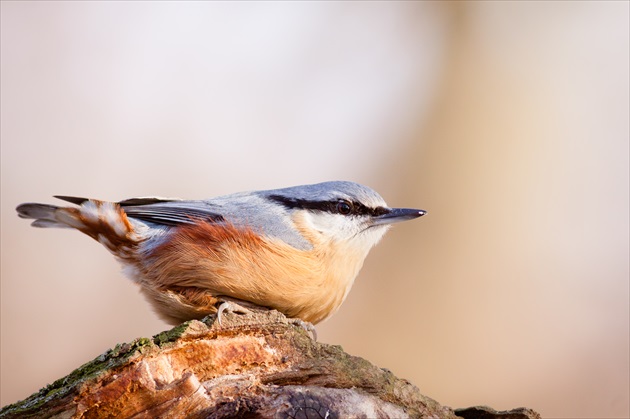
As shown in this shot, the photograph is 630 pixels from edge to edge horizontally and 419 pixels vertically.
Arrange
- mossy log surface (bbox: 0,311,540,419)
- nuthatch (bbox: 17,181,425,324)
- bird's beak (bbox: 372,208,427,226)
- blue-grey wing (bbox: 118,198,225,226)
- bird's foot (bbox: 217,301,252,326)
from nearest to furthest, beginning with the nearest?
mossy log surface (bbox: 0,311,540,419)
bird's foot (bbox: 217,301,252,326)
nuthatch (bbox: 17,181,425,324)
blue-grey wing (bbox: 118,198,225,226)
bird's beak (bbox: 372,208,427,226)

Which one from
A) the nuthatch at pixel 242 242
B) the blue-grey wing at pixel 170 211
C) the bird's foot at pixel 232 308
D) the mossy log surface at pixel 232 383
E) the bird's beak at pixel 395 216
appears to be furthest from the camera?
the bird's beak at pixel 395 216

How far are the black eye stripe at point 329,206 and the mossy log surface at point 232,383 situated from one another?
0.89 m

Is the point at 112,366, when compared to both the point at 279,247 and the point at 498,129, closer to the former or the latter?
the point at 279,247

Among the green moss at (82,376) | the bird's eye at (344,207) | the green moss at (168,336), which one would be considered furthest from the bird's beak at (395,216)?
the green moss at (82,376)

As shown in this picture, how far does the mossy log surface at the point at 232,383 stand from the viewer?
1695mm

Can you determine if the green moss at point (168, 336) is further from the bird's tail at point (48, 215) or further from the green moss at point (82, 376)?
the bird's tail at point (48, 215)

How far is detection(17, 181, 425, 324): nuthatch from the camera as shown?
244cm

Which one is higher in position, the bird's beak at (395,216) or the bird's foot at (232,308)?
the bird's beak at (395,216)

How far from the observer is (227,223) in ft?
8.37

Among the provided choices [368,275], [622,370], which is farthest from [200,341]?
[622,370]

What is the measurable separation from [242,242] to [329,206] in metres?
0.52

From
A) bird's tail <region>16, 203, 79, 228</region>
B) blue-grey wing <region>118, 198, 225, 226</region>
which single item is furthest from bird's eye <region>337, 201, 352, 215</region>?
bird's tail <region>16, 203, 79, 228</region>

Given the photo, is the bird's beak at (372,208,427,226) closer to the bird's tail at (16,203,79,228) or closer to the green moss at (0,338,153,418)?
the bird's tail at (16,203,79,228)

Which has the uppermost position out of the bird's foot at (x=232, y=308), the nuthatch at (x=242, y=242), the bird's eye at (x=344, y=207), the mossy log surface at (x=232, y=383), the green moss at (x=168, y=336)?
the bird's eye at (x=344, y=207)
